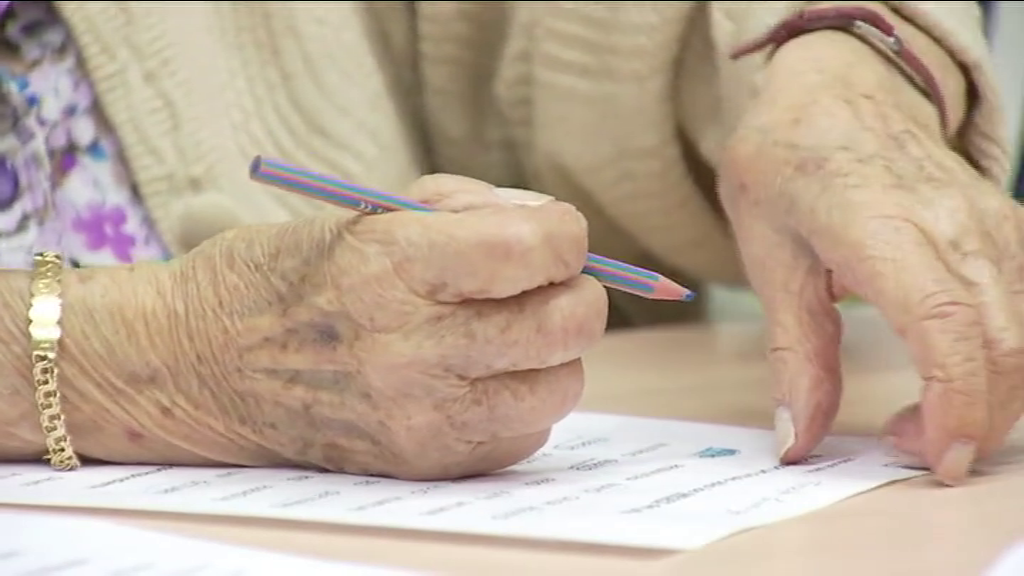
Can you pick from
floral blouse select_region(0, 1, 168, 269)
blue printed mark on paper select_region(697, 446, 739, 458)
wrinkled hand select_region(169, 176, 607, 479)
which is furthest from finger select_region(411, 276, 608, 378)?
floral blouse select_region(0, 1, 168, 269)

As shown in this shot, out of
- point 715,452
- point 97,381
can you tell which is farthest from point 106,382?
point 715,452

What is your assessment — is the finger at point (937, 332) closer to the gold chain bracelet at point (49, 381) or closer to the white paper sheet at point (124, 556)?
the white paper sheet at point (124, 556)

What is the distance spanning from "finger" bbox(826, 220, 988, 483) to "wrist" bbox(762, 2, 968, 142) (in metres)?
0.13

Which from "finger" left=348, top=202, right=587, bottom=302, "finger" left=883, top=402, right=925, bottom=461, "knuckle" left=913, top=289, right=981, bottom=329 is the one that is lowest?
"finger" left=883, top=402, right=925, bottom=461

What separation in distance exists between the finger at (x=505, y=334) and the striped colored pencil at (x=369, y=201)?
2 centimetres

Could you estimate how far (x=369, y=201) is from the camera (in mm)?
510

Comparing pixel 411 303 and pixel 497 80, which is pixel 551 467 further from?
pixel 497 80

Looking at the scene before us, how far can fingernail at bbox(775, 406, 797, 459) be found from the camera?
56cm

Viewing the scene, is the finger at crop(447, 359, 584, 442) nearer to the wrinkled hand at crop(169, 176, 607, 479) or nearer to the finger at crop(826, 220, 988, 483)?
the wrinkled hand at crop(169, 176, 607, 479)

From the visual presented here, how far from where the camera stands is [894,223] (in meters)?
0.54

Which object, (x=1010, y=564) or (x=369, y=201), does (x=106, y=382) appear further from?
(x=1010, y=564)

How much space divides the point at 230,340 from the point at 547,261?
0.15 meters

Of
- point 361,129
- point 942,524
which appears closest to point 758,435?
point 942,524

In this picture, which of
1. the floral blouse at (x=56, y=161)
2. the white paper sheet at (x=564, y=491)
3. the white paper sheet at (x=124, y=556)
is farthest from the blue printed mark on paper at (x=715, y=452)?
the floral blouse at (x=56, y=161)
